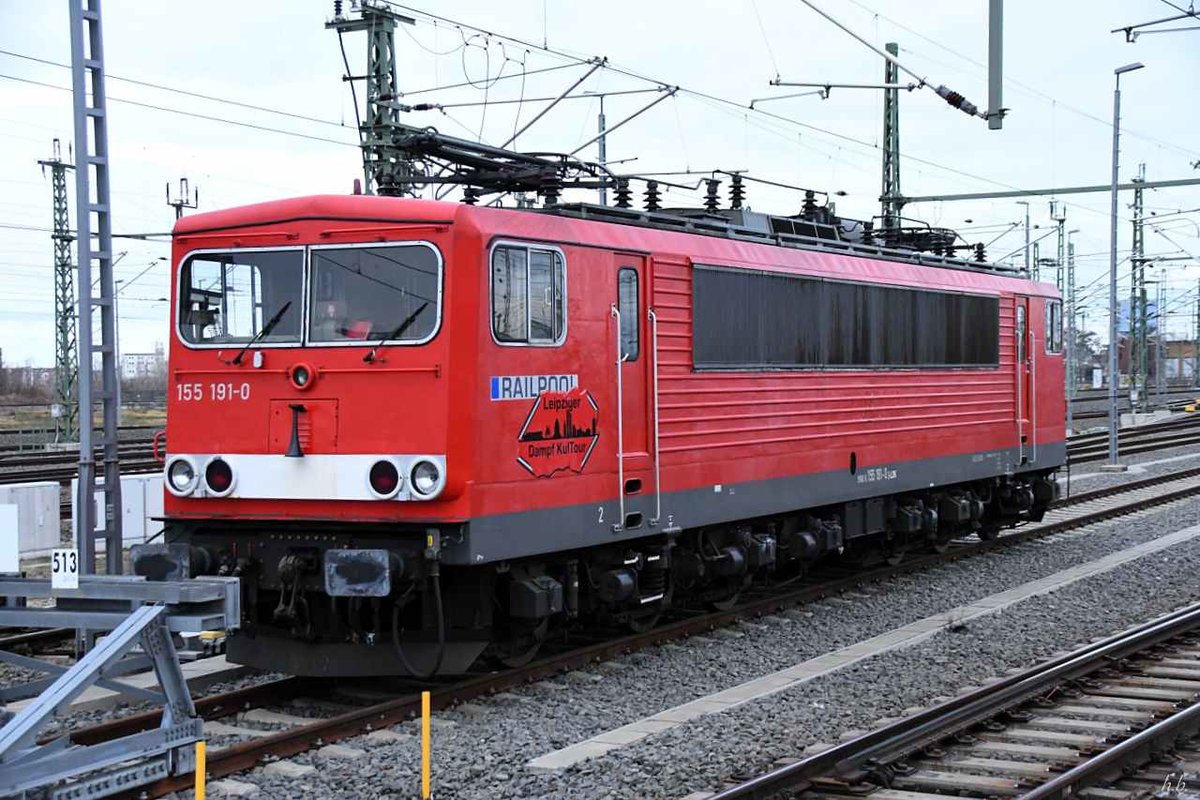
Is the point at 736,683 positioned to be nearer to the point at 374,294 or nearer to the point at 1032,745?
the point at 1032,745

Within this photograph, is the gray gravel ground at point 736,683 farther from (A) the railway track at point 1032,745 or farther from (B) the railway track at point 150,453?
Answer: (B) the railway track at point 150,453

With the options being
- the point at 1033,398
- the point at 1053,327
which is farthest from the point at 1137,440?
the point at 1033,398

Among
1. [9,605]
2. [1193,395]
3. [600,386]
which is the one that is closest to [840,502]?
[600,386]

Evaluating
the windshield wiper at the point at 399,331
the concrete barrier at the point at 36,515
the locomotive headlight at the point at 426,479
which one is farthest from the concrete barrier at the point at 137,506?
the locomotive headlight at the point at 426,479

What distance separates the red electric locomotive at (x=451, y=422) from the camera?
9805 millimetres

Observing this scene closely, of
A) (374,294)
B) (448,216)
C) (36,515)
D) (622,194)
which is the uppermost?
(622,194)

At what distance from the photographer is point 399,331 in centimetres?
997

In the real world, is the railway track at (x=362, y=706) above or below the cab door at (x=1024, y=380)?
below

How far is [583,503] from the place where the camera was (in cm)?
1095

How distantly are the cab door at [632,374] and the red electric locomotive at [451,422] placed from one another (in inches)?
1.0

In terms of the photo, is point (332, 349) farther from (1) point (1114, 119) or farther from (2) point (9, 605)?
(1) point (1114, 119)

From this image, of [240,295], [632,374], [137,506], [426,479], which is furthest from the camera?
[137,506]

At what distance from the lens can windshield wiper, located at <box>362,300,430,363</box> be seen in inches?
391

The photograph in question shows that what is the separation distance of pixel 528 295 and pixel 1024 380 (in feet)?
36.0
